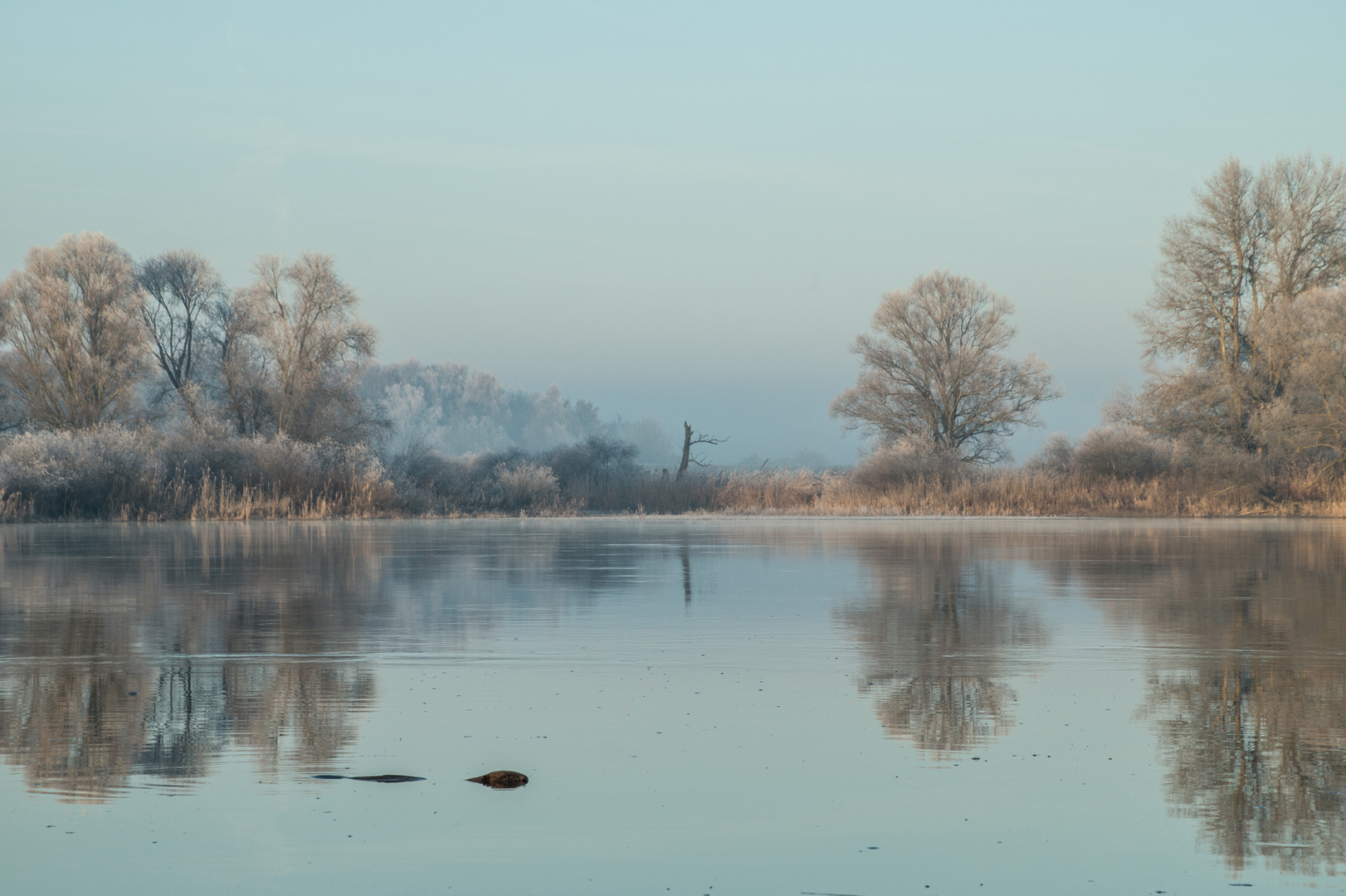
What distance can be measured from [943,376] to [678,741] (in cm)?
4711

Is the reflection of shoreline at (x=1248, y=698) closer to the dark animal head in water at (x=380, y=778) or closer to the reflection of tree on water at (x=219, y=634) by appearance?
the dark animal head in water at (x=380, y=778)

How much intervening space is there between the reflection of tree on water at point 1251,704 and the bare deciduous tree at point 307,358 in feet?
122

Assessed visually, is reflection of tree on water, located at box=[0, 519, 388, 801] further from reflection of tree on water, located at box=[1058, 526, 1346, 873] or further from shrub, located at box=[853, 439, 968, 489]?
shrub, located at box=[853, 439, 968, 489]

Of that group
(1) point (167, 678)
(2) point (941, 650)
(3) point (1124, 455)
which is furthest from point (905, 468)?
(1) point (167, 678)

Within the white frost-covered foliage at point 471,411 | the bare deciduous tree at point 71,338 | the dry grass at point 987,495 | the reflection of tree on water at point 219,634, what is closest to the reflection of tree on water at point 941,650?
the reflection of tree on water at point 219,634

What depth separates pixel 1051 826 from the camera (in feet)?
13.9

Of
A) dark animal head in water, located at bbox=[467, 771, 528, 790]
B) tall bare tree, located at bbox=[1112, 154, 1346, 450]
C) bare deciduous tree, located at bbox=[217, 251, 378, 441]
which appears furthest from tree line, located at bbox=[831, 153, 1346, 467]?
dark animal head in water, located at bbox=[467, 771, 528, 790]

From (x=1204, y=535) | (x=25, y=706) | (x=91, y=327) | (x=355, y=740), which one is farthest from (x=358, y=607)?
(x=91, y=327)

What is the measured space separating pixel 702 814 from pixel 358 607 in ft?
23.8

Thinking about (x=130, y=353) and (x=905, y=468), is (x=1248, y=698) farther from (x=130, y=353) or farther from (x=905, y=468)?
(x=130, y=353)

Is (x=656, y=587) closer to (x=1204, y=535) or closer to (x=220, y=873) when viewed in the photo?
(x=220, y=873)

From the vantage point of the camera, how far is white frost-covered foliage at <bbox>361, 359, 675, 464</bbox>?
150 m

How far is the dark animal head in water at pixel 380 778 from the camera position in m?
4.77

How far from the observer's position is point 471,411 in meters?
160
